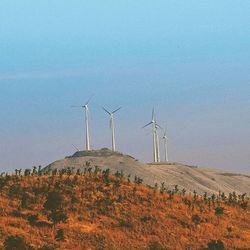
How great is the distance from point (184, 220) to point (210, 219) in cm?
364

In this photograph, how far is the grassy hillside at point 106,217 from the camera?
185 ft

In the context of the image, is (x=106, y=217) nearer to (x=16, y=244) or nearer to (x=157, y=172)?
(x=16, y=244)

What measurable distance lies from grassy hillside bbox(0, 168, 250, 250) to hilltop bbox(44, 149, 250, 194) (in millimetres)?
76692

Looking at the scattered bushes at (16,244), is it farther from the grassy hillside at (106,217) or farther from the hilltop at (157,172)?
the hilltop at (157,172)

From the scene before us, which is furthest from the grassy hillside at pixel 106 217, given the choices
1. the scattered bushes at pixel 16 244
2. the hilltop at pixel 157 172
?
the hilltop at pixel 157 172

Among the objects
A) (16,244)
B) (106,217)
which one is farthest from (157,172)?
(16,244)

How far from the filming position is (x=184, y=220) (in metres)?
63.5

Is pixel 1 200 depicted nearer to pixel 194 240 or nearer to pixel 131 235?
pixel 131 235

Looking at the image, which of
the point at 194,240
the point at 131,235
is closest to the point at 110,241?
the point at 131,235

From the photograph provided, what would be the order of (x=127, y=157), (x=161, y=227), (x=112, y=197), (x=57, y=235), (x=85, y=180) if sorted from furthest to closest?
(x=127, y=157) → (x=85, y=180) → (x=112, y=197) → (x=161, y=227) → (x=57, y=235)

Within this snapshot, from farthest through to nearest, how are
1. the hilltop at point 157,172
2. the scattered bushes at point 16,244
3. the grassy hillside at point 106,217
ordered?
the hilltop at point 157,172, the grassy hillside at point 106,217, the scattered bushes at point 16,244

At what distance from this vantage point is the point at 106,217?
203ft

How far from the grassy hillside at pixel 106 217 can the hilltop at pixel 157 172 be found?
3019 inches

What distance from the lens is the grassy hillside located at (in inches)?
2215
